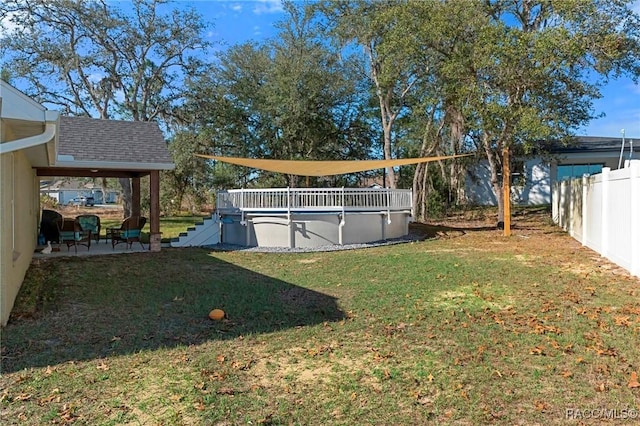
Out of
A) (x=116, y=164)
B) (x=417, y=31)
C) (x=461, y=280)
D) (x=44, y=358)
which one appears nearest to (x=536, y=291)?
(x=461, y=280)

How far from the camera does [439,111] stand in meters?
21.4

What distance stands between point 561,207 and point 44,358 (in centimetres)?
1673

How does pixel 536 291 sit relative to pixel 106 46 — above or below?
below

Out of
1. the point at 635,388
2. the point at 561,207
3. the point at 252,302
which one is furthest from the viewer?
the point at 561,207

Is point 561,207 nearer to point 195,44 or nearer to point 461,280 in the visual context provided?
point 461,280

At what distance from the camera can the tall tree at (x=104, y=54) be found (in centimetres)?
2053

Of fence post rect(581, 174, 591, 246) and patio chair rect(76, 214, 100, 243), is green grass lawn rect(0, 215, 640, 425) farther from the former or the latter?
patio chair rect(76, 214, 100, 243)

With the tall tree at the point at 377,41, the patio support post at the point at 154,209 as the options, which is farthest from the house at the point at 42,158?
the tall tree at the point at 377,41

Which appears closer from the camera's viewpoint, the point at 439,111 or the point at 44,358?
the point at 44,358

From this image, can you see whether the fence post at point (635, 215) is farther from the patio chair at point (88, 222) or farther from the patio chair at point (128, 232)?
the patio chair at point (88, 222)

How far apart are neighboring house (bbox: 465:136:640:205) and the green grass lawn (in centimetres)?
1676

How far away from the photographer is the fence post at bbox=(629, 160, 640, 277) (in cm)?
737

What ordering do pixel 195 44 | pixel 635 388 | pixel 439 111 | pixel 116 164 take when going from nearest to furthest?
pixel 635 388 → pixel 116 164 → pixel 439 111 → pixel 195 44

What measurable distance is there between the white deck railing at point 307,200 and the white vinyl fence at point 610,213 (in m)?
5.46
